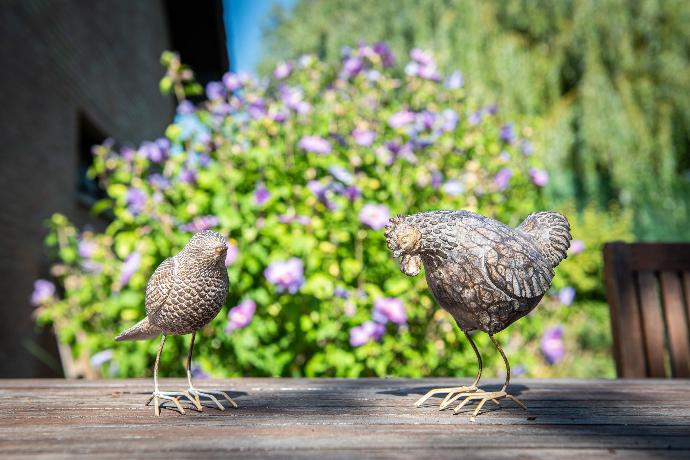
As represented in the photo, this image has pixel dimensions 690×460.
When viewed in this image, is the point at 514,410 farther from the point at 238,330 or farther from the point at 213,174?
the point at 213,174

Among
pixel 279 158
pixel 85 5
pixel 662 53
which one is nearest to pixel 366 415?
pixel 279 158

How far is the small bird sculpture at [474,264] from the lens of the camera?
122cm

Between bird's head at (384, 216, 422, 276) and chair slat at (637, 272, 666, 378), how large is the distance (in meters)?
1.35

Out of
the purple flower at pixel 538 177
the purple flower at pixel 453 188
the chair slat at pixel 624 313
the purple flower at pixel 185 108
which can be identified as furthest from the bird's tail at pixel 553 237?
the purple flower at pixel 185 108

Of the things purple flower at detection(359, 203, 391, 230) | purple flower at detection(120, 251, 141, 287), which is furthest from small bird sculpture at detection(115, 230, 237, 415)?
purple flower at detection(120, 251, 141, 287)

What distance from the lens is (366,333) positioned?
249cm

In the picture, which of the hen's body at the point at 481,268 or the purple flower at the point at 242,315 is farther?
the purple flower at the point at 242,315

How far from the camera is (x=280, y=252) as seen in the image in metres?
2.71

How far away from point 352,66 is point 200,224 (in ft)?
4.04

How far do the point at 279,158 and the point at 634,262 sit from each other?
1.74 metres

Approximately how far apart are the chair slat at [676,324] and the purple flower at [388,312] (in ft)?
3.24

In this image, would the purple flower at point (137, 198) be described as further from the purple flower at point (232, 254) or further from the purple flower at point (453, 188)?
the purple flower at point (453, 188)

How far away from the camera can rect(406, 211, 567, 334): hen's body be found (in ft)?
4.00

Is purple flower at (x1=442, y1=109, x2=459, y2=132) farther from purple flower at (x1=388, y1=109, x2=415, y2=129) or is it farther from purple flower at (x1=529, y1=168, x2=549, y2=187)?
purple flower at (x1=529, y1=168, x2=549, y2=187)
